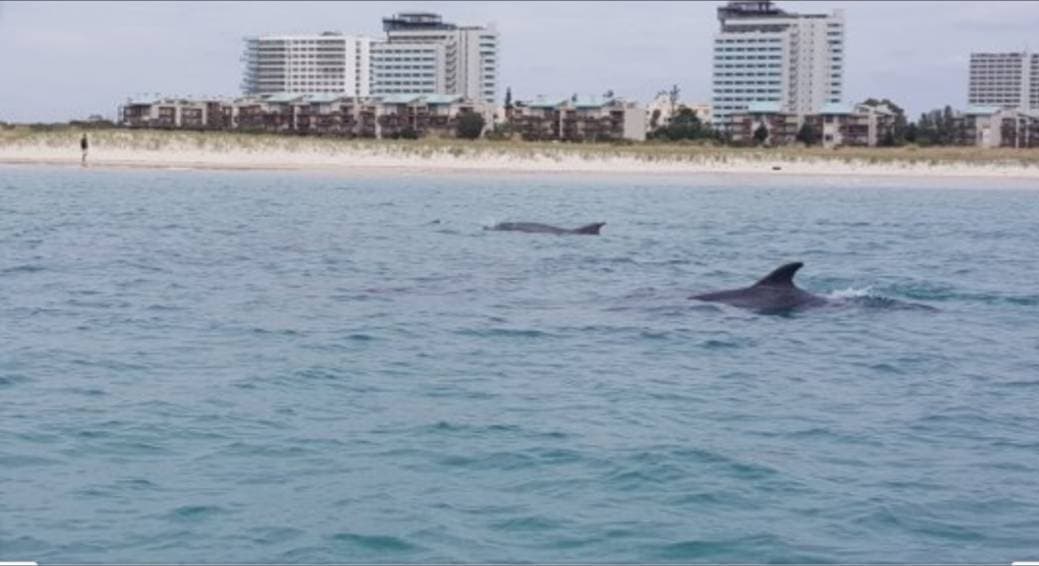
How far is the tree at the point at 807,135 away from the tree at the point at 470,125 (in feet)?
108

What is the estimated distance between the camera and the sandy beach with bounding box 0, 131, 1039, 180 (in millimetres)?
108812

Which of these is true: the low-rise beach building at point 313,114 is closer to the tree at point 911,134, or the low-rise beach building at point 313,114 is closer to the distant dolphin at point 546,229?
A: the tree at point 911,134

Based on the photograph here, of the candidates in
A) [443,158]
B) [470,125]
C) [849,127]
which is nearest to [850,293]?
[443,158]

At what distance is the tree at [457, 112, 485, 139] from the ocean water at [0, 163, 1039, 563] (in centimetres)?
12029

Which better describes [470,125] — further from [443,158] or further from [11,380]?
[11,380]

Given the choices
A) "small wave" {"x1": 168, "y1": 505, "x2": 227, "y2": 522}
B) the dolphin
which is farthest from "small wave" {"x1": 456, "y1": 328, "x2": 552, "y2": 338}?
"small wave" {"x1": 168, "y1": 505, "x2": 227, "y2": 522}

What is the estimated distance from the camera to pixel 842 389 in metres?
→ 19.4

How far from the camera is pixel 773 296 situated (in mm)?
27203

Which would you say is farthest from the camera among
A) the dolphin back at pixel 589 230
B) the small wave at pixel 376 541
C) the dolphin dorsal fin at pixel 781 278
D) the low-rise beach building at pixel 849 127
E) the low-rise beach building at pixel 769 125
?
the low-rise beach building at pixel 849 127

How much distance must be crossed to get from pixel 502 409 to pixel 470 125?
476 ft

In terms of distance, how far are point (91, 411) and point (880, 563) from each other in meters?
8.52

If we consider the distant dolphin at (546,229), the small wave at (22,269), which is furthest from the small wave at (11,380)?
the distant dolphin at (546,229)

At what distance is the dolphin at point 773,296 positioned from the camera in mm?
26812

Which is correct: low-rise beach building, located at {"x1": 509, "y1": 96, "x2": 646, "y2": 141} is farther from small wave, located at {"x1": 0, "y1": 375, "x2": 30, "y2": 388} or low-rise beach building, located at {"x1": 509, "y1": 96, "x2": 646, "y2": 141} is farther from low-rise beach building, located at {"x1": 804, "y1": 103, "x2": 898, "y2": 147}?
small wave, located at {"x1": 0, "y1": 375, "x2": 30, "y2": 388}
